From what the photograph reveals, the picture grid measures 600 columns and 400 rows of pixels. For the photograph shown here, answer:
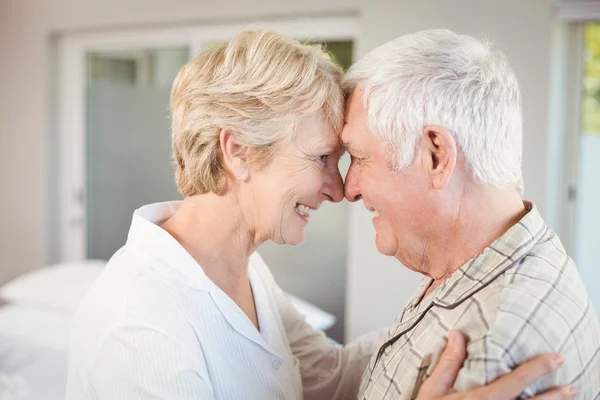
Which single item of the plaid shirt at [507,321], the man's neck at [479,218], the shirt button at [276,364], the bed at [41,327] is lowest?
the bed at [41,327]

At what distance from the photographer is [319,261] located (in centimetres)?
343

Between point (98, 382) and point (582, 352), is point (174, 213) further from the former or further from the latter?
point (582, 352)

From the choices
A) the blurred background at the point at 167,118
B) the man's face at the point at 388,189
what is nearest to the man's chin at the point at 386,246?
the man's face at the point at 388,189

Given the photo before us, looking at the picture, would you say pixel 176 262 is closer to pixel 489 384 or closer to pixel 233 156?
pixel 233 156

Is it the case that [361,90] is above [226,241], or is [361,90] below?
above

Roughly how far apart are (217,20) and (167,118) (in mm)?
668

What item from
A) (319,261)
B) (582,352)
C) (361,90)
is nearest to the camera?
(582,352)

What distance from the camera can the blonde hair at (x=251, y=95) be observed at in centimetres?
127

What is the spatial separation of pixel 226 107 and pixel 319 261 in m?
2.23

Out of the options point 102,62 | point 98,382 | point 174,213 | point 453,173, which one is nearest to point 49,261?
point 102,62

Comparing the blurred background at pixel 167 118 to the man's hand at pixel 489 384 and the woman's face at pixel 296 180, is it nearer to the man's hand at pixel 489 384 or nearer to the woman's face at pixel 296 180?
the woman's face at pixel 296 180

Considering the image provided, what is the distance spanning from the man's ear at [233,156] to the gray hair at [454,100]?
0.98 ft

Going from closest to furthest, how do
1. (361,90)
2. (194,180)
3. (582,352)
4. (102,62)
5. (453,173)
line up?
(582,352) < (453,173) < (361,90) < (194,180) < (102,62)

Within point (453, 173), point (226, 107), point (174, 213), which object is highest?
point (226, 107)
